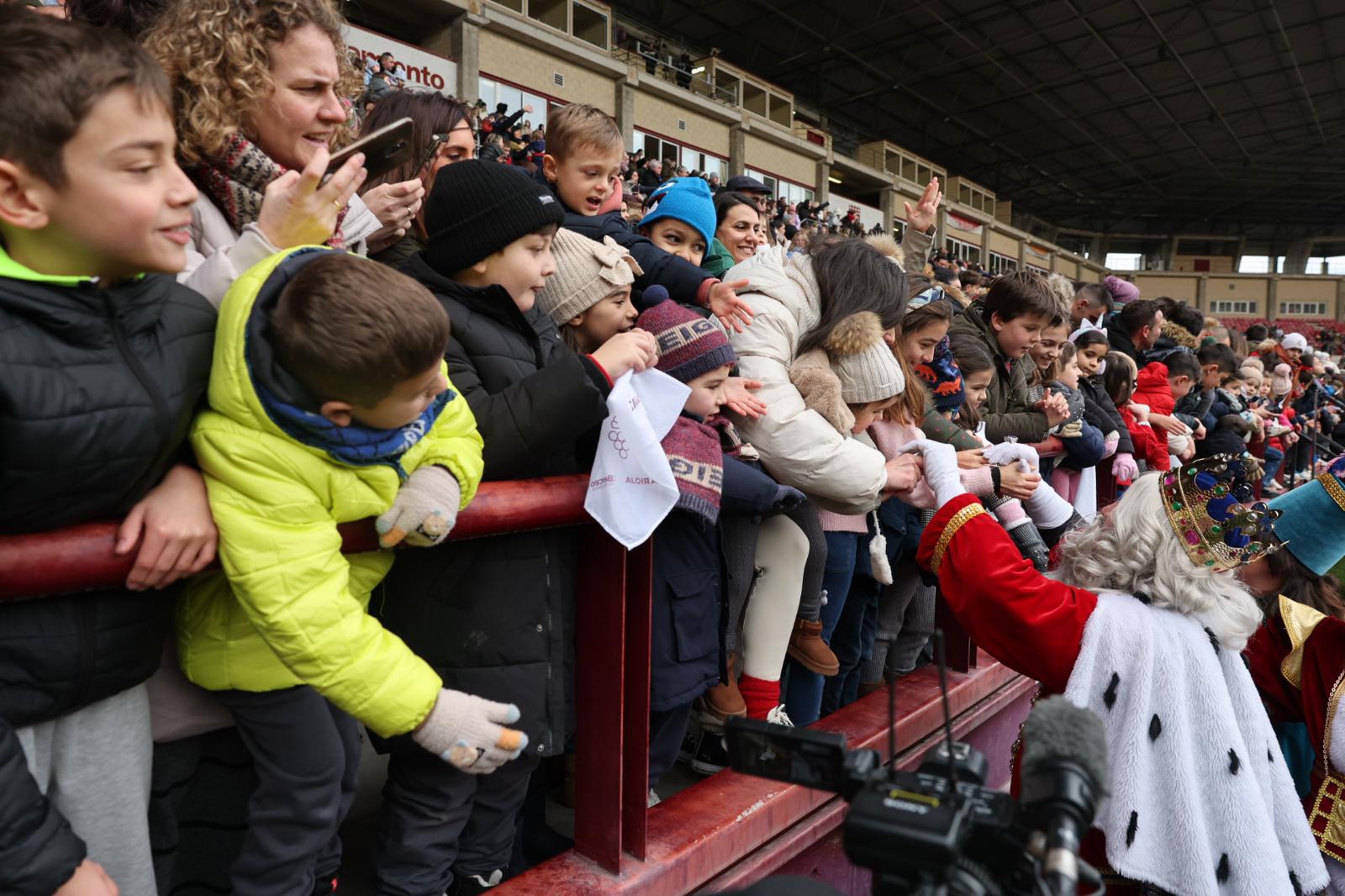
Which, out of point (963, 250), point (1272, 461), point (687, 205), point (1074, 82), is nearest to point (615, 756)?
point (687, 205)

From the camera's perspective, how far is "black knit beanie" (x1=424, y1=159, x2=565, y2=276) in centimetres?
180

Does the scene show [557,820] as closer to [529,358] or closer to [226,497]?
[529,358]

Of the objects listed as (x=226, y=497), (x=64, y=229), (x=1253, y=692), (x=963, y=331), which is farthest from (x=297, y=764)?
(x=963, y=331)

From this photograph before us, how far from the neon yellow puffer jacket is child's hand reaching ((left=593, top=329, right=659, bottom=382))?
532 millimetres

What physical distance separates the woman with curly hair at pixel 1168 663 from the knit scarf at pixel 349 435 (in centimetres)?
143

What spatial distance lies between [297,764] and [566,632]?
21.8 inches

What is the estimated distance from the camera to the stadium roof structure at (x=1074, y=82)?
78.1 feet

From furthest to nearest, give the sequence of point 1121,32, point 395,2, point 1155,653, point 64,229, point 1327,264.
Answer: point 1327,264 < point 1121,32 < point 395,2 < point 1155,653 < point 64,229

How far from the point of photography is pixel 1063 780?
763 millimetres

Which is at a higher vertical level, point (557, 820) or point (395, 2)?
point (395, 2)

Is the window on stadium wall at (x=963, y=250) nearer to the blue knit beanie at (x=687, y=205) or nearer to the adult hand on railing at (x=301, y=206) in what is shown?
the blue knit beanie at (x=687, y=205)

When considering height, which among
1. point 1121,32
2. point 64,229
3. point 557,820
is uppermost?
point 1121,32

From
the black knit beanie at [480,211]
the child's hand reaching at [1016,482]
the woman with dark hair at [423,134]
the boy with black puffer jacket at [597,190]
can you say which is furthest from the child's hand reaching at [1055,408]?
the black knit beanie at [480,211]

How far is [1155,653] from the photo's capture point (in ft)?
6.39
